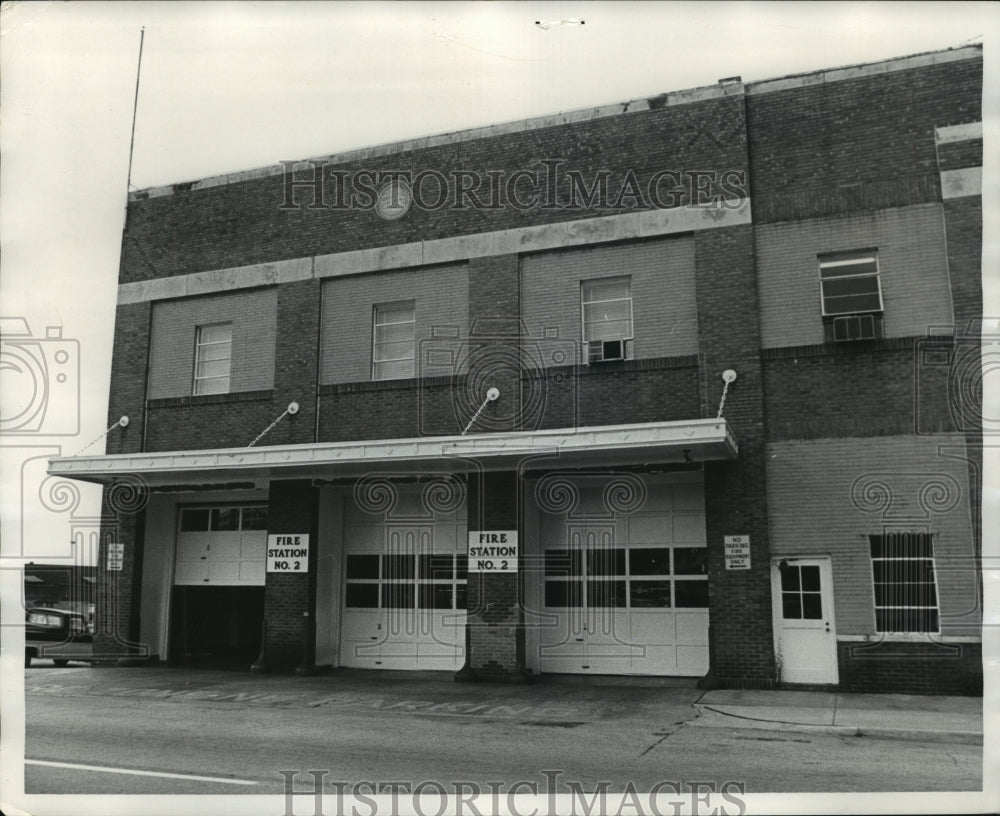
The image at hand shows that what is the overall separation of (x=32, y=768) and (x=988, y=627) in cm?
775

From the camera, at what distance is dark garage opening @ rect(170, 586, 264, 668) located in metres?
19.5

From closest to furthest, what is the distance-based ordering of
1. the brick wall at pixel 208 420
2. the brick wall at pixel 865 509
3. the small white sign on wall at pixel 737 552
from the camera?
the brick wall at pixel 865 509 < the small white sign on wall at pixel 737 552 < the brick wall at pixel 208 420

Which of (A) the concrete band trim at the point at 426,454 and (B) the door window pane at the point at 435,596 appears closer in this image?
(A) the concrete band trim at the point at 426,454

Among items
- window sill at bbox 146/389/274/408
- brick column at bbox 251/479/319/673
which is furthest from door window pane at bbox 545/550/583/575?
window sill at bbox 146/389/274/408

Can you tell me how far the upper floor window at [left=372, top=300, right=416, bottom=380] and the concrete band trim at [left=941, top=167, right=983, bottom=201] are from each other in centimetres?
938

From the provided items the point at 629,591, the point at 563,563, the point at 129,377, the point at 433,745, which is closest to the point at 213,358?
the point at 129,377

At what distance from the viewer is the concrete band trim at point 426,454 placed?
547 inches

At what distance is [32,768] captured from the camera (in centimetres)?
805

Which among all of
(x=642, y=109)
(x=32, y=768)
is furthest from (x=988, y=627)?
(x=642, y=109)

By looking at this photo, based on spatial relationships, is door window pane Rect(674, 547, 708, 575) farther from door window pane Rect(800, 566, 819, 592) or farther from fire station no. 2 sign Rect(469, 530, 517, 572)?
fire station no. 2 sign Rect(469, 530, 517, 572)

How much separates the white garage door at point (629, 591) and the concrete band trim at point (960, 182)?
20.0 ft

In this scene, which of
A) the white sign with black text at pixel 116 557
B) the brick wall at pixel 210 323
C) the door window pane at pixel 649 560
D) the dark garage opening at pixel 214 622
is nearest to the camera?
the door window pane at pixel 649 560

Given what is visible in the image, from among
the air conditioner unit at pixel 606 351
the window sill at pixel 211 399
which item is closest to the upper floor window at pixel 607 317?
the air conditioner unit at pixel 606 351

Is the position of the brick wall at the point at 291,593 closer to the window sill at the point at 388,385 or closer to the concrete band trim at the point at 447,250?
the window sill at the point at 388,385
